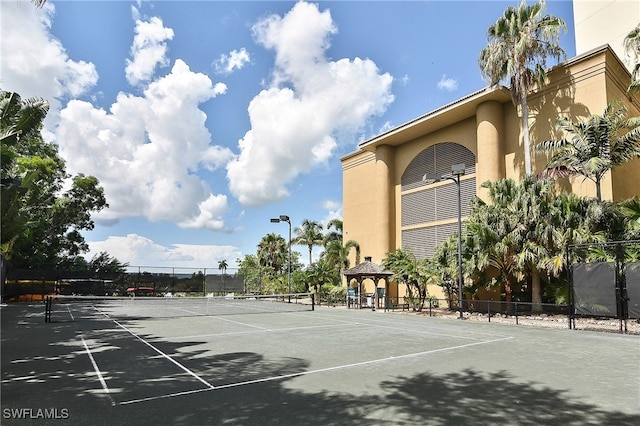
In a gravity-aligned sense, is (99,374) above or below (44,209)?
below

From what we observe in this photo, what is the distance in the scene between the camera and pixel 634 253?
53.7 feet

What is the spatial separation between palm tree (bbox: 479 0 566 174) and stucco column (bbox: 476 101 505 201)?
202 centimetres

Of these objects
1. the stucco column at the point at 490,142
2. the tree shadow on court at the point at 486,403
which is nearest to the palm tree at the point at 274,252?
the stucco column at the point at 490,142

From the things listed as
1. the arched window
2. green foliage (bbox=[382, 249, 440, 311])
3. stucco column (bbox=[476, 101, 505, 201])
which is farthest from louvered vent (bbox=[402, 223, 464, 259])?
green foliage (bbox=[382, 249, 440, 311])

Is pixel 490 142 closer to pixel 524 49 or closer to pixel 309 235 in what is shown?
pixel 524 49

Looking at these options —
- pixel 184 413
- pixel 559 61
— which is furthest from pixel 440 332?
pixel 559 61

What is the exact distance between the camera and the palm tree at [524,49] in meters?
24.3

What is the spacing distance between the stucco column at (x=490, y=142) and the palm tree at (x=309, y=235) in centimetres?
3503

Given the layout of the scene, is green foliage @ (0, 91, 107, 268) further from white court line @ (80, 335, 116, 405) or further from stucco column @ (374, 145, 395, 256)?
stucco column @ (374, 145, 395, 256)

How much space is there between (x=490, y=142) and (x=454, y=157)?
3986 mm

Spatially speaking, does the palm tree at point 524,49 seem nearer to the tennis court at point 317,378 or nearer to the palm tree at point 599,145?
the palm tree at point 599,145

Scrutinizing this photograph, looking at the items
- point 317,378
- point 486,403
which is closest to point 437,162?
point 317,378

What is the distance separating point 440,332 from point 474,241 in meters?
Answer: 9.45

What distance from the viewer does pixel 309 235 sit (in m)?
60.9
